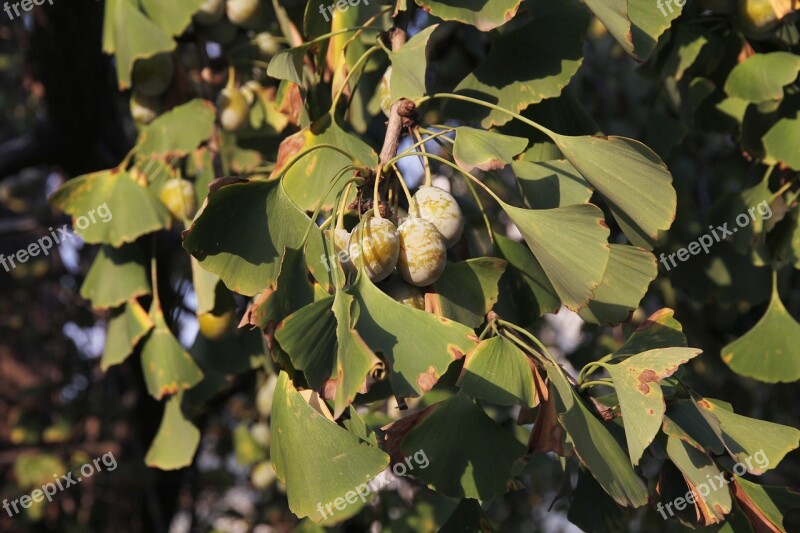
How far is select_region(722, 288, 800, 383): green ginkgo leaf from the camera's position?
1218mm

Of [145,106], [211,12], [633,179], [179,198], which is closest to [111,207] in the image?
[179,198]

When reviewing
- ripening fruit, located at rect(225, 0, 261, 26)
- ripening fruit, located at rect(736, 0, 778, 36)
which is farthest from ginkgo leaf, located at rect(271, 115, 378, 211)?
ripening fruit, located at rect(736, 0, 778, 36)

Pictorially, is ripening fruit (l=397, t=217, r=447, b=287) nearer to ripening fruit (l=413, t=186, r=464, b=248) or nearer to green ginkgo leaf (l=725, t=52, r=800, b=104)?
ripening fruit (l=413, t=186, r=464, b=248)

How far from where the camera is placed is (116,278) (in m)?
1.49

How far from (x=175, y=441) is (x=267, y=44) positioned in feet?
2.45

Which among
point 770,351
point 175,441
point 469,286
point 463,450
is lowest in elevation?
point 175,441

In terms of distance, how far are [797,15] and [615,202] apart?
756mm

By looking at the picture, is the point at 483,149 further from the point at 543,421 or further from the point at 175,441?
the point at 175,441

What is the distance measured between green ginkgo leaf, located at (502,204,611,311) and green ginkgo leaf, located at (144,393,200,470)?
2.76 ft

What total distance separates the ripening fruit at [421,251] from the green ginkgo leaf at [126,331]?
0.74 meters

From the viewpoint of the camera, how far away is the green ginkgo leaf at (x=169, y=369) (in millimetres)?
1407

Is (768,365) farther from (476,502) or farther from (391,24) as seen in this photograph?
(391,24)

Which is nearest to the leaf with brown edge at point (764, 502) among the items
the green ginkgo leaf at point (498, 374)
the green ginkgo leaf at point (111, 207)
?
the green ginkgo leaf at point (498, 374)

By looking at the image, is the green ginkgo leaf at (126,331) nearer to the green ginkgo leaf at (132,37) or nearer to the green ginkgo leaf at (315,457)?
the green ginkgo leaf at (132,37)
